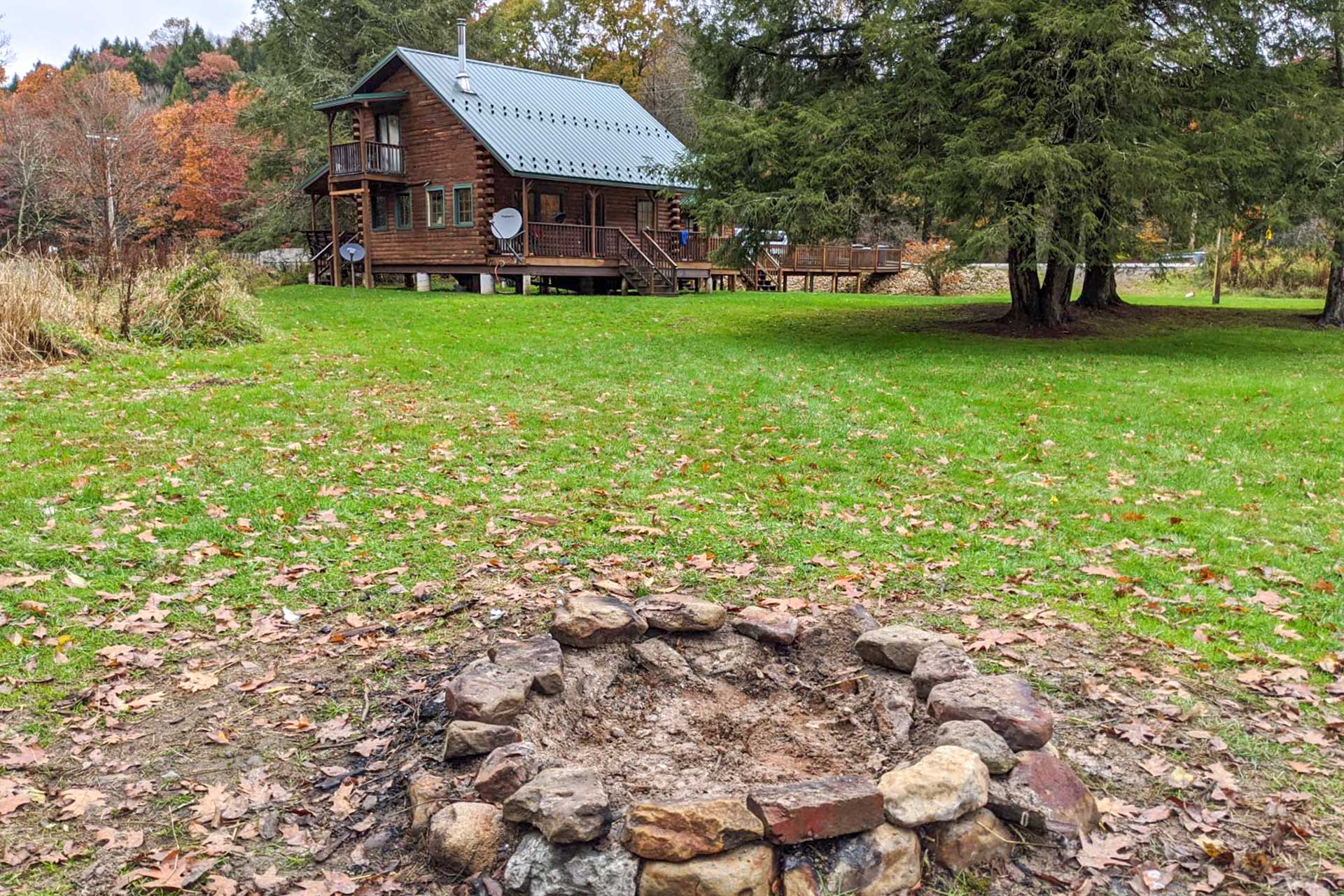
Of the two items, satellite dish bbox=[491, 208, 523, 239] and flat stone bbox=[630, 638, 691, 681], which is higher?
satellite dish bbox=[491, 208, 523, 239]

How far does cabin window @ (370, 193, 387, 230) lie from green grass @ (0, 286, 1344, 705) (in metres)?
15.9

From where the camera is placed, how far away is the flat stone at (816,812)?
9.77 ft

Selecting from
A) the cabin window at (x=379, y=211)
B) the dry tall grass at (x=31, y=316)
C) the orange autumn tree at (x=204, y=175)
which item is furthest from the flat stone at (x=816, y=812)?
the orange autumn tree at (x=204, y=175)

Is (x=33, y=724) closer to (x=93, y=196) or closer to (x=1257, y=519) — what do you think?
(x=1257, y=519)

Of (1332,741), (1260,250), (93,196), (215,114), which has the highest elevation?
(215,114)

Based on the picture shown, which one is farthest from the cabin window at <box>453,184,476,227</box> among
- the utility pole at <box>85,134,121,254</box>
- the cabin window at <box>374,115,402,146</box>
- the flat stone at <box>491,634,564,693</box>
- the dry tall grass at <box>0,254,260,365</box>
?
the flat stone at <box>491,634,564,693</box>

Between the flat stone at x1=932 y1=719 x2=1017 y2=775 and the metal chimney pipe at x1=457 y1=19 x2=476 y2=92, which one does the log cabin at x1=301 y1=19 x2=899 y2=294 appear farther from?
the flat stone at x1=932 y1=719 x2=1017 y2=775

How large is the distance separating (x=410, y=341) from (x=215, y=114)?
33.9 metres

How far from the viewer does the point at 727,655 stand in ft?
14.3

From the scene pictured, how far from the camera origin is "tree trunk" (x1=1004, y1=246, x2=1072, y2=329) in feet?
57.9

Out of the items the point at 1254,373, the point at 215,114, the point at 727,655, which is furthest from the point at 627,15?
the point at 727,655

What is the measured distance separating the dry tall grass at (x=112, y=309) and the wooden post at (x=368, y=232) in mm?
12169

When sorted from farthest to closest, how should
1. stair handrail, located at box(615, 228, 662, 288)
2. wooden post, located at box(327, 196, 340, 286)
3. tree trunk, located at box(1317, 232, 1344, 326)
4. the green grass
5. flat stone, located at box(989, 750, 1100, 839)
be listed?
wooden post, located at box(327, 196, 340, 286) → stair handrail, located at box(615, 228, 662, 288) → tree trunk, located at box(1317, 232, 1344, 326) → the green grass → flat stone, located at box(989, 750, 1100, 839)

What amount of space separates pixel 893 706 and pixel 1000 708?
0.43m
